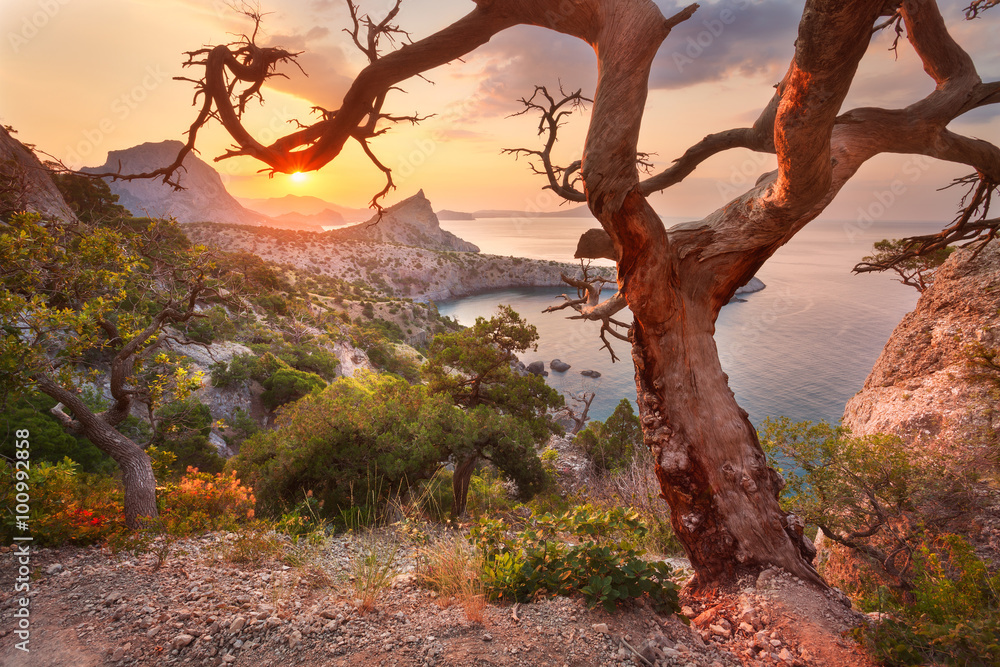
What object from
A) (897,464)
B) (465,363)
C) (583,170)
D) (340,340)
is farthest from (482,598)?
(340,340)

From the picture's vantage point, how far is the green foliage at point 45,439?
22.1 ft

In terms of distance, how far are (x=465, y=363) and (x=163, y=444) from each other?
729 centimetres

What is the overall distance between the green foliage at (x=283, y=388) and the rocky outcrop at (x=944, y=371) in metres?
15.4

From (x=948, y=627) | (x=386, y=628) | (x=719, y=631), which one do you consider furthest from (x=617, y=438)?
(x=386, y=628)

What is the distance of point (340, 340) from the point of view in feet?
82.9

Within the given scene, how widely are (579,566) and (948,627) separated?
6.18 ft

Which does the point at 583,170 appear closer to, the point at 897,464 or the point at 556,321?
the point at 897,464

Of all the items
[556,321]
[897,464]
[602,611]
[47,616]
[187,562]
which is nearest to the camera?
[602,611]

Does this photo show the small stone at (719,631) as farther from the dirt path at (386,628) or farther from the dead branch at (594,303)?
the dead branch at (594,303)

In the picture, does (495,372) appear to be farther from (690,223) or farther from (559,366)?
(559,366)

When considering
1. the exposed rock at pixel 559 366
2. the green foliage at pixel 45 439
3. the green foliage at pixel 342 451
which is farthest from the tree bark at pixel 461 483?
the exposed rock at pixel 559 366

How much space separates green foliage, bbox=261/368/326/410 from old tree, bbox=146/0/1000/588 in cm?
1400

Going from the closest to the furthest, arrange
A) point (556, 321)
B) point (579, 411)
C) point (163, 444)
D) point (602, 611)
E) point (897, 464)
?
point (602, 611) → point (897, 464) → point (163, 444) → point (579, 411) → point (556, 321)

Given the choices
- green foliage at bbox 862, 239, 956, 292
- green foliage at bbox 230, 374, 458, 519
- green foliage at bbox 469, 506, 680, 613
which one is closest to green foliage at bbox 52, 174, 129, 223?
green foliage at bbox 230, 374, 458, 519
